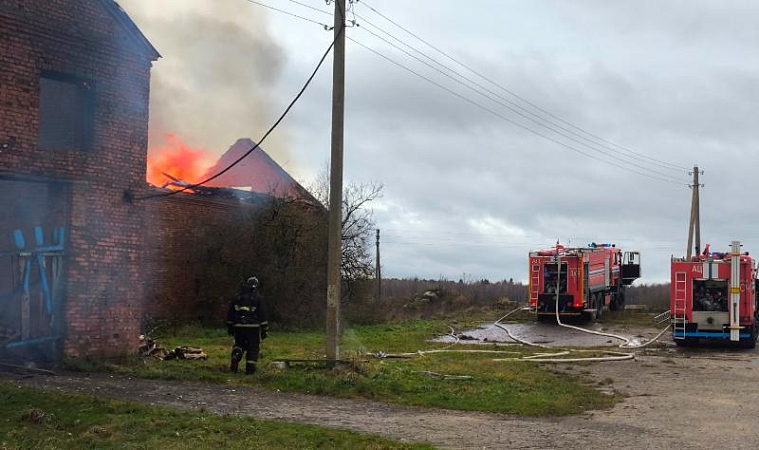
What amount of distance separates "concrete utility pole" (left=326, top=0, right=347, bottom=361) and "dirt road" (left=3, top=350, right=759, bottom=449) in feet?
6.55

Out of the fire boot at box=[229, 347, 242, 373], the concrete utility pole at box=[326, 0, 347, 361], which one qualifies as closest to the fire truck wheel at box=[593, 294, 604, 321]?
the concrete utility pole at box=[326, 0, 347, 361]

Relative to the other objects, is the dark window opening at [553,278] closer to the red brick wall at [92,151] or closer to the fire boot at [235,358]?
the fire boot at [235,358]

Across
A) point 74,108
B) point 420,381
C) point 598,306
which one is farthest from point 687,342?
point 74,108

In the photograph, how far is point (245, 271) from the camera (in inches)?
917

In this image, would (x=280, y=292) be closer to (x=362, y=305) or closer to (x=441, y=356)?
(x=362, y=305)

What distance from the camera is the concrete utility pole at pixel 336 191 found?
12789 millimetres

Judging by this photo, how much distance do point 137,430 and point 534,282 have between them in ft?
66.8

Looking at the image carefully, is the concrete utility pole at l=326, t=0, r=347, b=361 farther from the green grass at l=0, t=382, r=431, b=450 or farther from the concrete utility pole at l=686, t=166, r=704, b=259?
the concrete utility pole at l=686, t=166, r=704, b=259

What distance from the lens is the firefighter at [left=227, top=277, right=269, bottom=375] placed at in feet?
41.2

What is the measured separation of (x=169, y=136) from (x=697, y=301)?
15316mm

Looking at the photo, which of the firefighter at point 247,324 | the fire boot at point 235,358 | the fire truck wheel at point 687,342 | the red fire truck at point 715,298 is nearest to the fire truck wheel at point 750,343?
the red fire truck at point 715,298

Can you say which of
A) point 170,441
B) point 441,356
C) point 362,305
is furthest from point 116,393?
point 362,305

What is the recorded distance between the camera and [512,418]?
9.70 metres

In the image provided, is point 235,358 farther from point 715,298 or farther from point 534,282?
point 534,282
